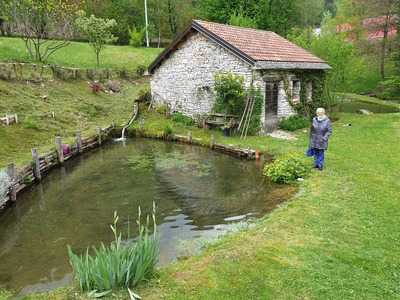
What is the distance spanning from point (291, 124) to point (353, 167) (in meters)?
7.54

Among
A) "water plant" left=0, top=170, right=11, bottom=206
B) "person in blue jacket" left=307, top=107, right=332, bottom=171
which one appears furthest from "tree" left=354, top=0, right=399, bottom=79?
"water plant" left=0, top=170, right=11, bottom=206

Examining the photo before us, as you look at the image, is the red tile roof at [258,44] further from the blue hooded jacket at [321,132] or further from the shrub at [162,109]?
the blue hooded jacket at [321,132]

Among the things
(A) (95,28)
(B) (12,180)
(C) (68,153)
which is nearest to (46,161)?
(C) (68,153)

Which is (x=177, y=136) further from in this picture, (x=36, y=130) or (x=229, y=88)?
(x=36, y=130)

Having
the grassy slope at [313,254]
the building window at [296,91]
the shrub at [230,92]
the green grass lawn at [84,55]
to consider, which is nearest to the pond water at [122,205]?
the grassy slope at [313,254]

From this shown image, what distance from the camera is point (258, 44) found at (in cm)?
2102

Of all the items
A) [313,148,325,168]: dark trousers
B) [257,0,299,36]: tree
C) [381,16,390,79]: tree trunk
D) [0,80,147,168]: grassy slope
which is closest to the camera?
[313,148,325,168]: dark trousers

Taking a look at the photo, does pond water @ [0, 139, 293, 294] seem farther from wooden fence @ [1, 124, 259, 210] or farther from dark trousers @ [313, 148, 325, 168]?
dark trousers @ [313, 148, 325, 168]

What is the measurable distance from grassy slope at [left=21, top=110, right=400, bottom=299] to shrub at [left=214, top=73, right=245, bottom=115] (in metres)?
8.04

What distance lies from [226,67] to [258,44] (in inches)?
113

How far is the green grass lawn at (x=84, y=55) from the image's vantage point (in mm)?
27359

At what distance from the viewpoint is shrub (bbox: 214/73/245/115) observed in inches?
737

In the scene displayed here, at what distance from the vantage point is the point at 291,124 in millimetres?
20016

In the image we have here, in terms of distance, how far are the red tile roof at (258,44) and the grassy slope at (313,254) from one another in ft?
31.7
